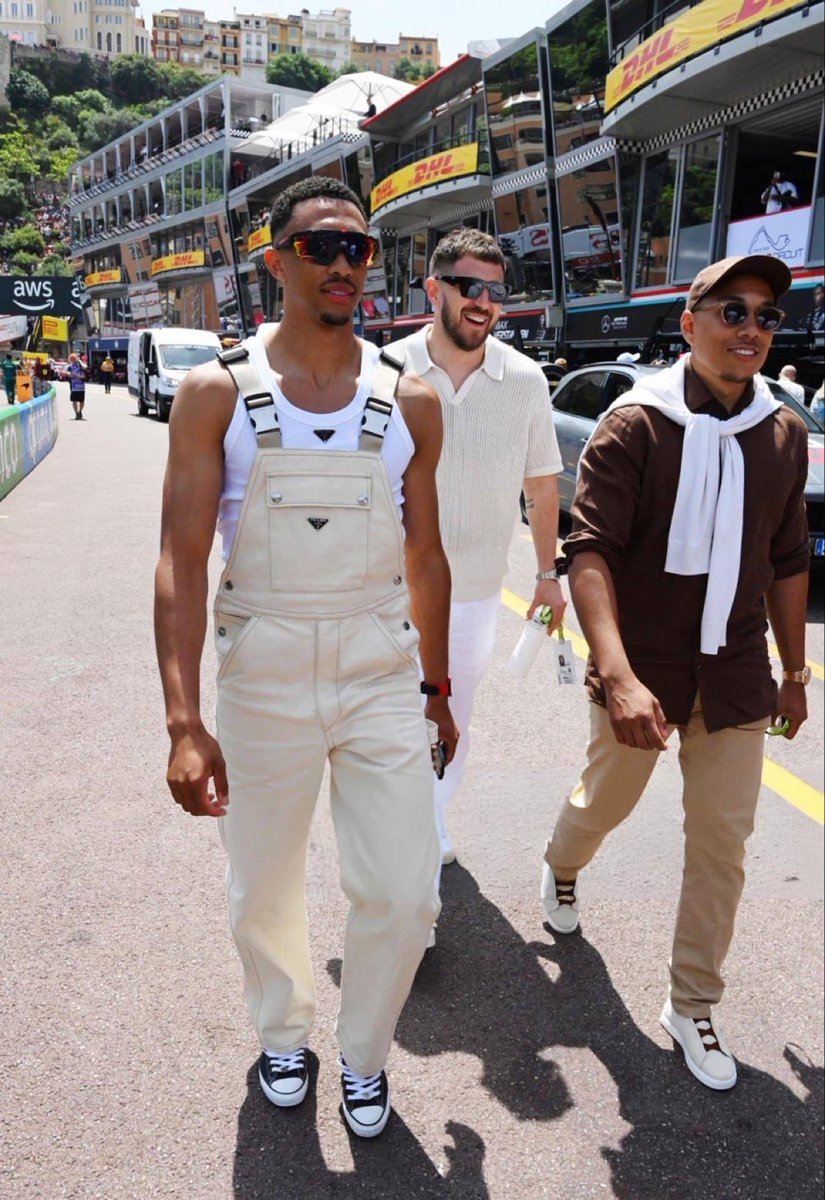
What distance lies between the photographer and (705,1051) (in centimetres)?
266

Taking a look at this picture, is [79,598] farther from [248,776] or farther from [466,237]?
[248,776]

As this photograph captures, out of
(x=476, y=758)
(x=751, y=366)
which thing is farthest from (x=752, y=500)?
(x=476, y=758)

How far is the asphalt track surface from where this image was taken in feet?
7.52

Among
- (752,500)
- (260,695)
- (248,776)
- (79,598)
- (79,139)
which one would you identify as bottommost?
(79,598)

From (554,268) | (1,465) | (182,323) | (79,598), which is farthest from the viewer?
(182,323)

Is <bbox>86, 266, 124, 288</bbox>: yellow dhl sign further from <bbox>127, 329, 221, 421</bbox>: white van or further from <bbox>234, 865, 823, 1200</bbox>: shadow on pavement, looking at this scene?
<bbox>234, 865, 823, 1200</bbox>: shadow on pavement

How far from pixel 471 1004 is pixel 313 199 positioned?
2253 mm

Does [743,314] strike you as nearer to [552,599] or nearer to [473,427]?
[473,427]

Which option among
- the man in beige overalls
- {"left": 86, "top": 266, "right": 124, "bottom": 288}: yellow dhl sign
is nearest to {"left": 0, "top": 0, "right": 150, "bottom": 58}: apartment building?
{"left": 86, "top": 266, "right": 124, "bottom": 288}: yellow dhl sign

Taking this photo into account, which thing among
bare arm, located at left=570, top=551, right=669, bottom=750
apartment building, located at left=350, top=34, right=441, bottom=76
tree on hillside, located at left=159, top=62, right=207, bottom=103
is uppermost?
apartment building, located at left=350, top=34, right=441, bottom=76

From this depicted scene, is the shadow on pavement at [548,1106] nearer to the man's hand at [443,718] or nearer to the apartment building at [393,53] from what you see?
the man's hand at [443,718]

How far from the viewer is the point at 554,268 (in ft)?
96.6

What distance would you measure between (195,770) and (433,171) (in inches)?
1396

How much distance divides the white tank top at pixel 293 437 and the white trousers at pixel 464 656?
105 cm
